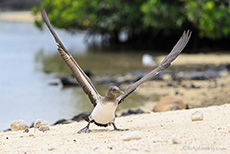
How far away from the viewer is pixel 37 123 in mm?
8141

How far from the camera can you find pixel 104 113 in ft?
20.5

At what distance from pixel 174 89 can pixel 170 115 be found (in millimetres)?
5788

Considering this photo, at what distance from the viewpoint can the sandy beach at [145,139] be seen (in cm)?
516

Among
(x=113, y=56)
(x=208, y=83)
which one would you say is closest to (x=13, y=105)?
(x=208, y=83)

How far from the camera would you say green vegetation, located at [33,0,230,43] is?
1928 cm

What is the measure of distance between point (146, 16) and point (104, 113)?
16.0m

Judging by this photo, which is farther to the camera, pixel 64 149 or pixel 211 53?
pixel 211 53

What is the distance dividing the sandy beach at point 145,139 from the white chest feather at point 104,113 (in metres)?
0.19

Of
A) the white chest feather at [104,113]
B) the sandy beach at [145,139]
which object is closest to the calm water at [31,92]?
the sandy beach at [145,139]

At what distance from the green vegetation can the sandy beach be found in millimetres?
11987

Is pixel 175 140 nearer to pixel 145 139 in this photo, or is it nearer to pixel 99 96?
pixel 145 139

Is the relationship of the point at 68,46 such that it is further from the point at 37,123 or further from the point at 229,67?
the point at 37,123

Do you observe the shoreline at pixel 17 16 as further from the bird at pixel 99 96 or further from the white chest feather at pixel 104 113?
the white chest feather at pixel 104 113

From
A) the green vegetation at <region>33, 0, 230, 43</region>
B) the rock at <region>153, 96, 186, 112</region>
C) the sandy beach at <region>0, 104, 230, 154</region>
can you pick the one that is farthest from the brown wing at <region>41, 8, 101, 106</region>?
the green vegetation at <region>33, 0, 230, 43</region>
